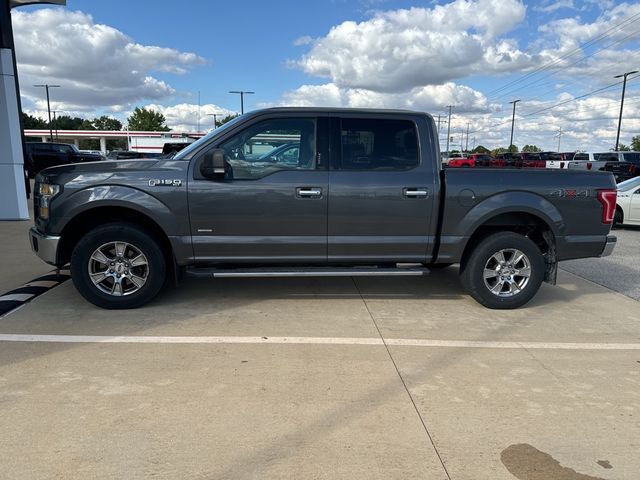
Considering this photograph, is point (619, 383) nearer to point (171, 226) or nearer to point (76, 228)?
point (171, 226)

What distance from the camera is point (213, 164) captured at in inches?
184

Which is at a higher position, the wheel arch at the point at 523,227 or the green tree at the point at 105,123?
the green tree at the point at 105,123

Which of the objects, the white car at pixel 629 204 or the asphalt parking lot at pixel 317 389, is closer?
the asphalt parking lot at pixel 317 389

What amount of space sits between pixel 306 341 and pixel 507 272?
8.14 ft

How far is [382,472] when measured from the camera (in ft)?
8.52

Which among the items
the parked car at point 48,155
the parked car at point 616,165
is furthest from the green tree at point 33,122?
the parked car at point 616,165

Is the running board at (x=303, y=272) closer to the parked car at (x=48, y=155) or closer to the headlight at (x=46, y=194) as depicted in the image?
the headlight at (x=46, y=194)

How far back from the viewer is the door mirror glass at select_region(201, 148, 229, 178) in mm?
4664

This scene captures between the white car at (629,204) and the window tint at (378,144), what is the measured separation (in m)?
8.80

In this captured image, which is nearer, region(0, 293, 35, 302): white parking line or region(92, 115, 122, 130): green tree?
region(0, 293, 35, 302): white parking line

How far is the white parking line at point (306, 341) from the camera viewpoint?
4.28m

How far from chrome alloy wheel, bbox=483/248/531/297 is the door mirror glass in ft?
9.88

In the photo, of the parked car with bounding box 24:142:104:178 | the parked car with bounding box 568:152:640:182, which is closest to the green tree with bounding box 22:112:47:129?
the parked car with bounding box 24:142:104:178

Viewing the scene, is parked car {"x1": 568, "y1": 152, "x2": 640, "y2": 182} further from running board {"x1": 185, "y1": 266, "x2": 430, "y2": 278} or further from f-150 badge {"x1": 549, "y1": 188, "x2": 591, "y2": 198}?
running board {"x1": 185, "y1": 266, "x2": 430, "y2": 278}
